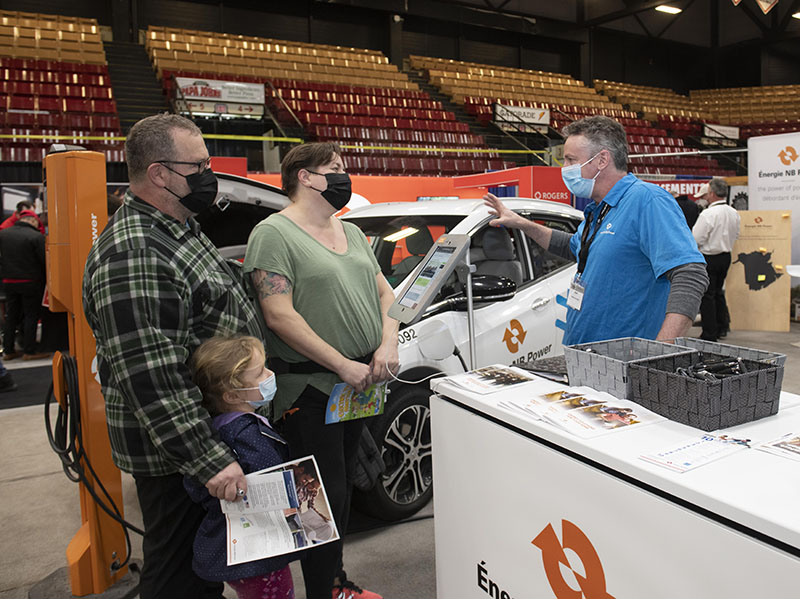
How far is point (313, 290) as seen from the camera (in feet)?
6.54

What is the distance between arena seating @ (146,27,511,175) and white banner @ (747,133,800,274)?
4886mm

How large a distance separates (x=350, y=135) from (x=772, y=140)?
7548mm

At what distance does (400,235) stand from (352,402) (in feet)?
4.44

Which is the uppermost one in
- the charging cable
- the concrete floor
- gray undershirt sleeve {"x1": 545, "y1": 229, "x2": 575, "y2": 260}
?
gray undershirt sleeve {"x1": 545, "y1": 229, "x2": 575, "y2": 260}

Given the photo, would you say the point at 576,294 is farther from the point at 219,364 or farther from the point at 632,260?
the point at 219,364

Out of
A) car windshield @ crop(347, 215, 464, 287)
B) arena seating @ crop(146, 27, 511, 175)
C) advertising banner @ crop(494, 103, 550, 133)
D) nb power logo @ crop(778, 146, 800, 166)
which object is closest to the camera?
car windshield @ crop(347, 215, 464, 287)

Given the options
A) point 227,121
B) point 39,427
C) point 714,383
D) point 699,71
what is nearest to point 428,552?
point 714,383

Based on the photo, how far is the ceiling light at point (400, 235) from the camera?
10.6 feet

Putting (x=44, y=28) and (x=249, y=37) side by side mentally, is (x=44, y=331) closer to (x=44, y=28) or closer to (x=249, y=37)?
(x=44, y=28)

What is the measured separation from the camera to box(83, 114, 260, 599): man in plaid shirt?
4.79 ft

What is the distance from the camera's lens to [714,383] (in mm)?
1318

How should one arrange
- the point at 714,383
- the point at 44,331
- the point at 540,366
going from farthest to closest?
the point at 44,331
the point at 540,366
the point at 714,383

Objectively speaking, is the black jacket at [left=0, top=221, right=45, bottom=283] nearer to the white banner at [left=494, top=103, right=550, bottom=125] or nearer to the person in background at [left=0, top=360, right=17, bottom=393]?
the person in background at [left=0, top=360, right=17, bottom=393]

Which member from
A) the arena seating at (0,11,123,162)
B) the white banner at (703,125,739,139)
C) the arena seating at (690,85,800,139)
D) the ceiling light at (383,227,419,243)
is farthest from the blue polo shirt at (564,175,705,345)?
the arena seating at (690,85,800,139)
